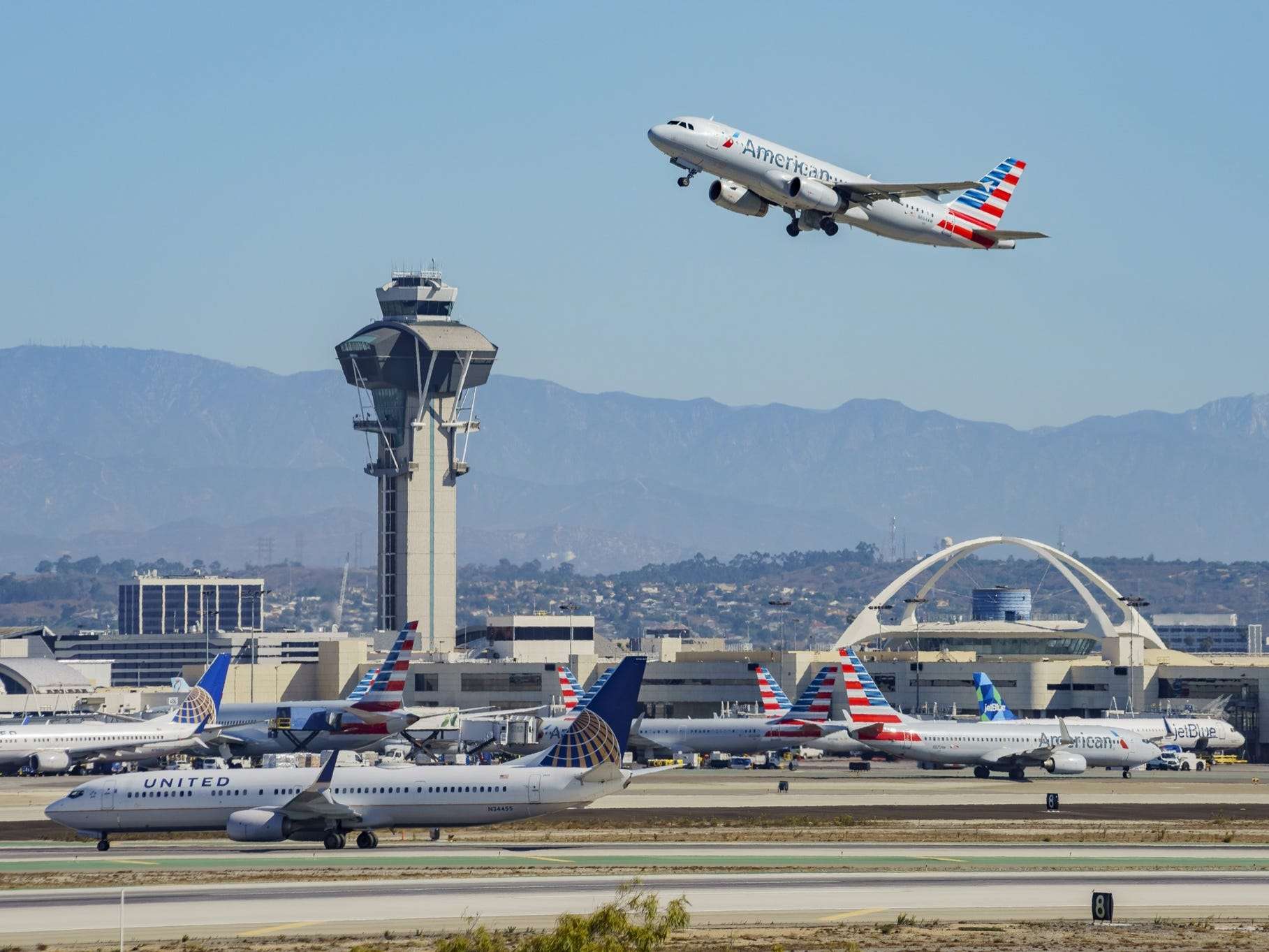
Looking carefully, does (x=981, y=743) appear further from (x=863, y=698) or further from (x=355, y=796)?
(x=355, y=796)

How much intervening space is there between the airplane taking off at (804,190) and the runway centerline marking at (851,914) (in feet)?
104

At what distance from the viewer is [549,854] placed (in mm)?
72438

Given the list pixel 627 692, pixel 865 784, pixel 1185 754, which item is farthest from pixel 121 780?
pixel 1185 754

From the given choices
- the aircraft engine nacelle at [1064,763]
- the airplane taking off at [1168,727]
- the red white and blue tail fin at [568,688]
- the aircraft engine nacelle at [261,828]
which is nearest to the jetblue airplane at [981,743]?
the aircraft engine nacelle at [1064,763]

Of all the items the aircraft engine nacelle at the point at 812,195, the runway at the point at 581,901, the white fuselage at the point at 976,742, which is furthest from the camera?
the white fuselage at the point at 976,742

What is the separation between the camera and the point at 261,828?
74.1 meters

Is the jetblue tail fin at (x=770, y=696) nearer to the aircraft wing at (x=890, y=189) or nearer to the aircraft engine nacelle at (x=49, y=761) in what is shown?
the aircraft engine nacelle at (x=49, y=761)

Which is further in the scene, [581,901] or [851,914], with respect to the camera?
[581,901]

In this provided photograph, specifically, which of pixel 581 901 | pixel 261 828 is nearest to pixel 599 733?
pixel 261 828

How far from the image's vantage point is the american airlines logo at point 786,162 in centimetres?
7738

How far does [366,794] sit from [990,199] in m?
41.1

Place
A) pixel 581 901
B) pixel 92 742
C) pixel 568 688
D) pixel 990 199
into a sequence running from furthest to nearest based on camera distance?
pixel 568 688 → pixel 92 742 → pixel 990 199 → pixel 581 901

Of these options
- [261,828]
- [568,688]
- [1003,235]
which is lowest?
[261,828]

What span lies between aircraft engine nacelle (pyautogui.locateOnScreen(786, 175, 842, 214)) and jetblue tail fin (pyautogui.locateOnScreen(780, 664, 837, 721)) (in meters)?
65.4
